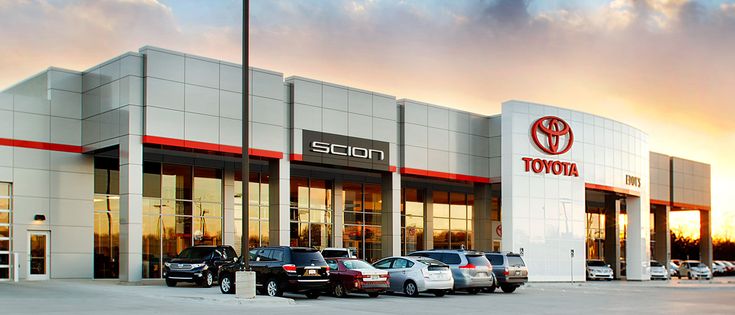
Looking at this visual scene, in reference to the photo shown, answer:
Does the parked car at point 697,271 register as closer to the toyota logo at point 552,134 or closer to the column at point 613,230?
the column at point 613,230

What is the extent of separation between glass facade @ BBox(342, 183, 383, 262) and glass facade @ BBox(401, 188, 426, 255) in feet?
7.34

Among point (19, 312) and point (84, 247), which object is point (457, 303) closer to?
point (19, 312)

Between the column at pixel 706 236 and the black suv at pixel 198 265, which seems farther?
the column at pixel 706 236

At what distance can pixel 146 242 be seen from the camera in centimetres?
3766

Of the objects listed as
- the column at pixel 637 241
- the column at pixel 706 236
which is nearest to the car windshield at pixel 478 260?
the column at pixel 637 241

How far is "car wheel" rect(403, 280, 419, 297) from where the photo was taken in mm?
29297

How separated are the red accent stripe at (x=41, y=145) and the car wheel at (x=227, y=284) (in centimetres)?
1170

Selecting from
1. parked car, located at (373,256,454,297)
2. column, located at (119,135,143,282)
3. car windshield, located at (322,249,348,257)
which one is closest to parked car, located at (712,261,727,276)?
car windshield, located at (322,249,348,257)

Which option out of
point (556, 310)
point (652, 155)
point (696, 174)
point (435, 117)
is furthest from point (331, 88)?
point (696, 174)

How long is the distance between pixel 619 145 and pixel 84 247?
34346 millimetres

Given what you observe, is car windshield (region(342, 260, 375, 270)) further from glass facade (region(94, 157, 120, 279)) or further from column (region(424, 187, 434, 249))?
column (region(424, 187, 434, 249))

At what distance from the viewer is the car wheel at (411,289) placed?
2930 centimetres

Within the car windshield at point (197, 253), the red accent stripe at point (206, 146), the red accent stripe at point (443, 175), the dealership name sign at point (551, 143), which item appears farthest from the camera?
the dealership name sign at point (551, 143)

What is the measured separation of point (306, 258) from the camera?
26.3 metres
